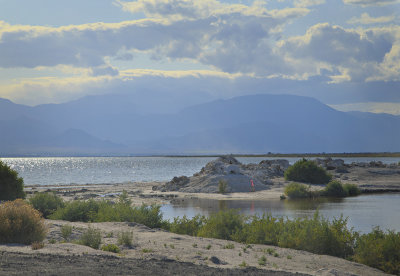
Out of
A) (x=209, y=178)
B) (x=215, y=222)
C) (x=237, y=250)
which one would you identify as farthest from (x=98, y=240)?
(x=209, y=178)

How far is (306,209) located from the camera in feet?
96.2

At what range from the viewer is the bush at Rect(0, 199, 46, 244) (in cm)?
1314

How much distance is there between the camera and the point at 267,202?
34.5m

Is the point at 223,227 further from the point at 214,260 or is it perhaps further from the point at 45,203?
the point at 45,203

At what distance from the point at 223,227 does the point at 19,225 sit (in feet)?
23.6

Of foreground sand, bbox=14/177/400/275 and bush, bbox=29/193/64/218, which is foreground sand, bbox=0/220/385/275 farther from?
bush, bbox=29/193/64/218

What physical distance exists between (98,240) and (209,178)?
32.4m

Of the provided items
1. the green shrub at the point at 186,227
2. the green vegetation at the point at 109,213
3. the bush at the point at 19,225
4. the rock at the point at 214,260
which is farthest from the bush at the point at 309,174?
the bush at the point at 19,225

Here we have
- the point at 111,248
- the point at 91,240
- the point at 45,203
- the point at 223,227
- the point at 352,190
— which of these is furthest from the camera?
the point at 352,190

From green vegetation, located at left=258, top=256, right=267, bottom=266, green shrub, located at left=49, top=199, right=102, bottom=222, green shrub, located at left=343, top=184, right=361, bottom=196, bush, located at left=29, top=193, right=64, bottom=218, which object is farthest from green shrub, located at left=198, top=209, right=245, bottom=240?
green shrub, located at left=343, top=184, right=361, bottom=196

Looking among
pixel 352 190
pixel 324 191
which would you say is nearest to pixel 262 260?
pixel 324 191

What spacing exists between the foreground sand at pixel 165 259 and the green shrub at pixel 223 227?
4.61 feet

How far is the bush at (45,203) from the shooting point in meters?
23.5

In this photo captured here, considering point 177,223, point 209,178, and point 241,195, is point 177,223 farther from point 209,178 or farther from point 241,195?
point 209,178
